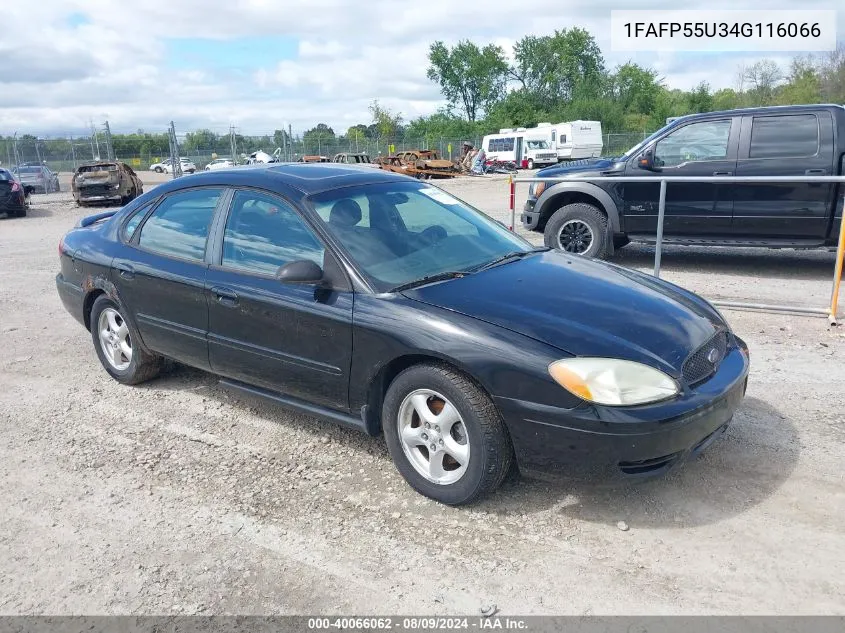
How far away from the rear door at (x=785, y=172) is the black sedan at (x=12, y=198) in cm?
1804

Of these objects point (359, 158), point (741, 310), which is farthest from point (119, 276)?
point (359, 158)

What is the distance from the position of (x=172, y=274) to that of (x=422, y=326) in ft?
6.51

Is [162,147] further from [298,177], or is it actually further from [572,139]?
[298,177]

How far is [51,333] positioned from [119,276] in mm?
2445

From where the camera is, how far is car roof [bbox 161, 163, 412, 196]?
13.4ft

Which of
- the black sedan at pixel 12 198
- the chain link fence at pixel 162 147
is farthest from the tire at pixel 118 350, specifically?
the chain link fence at pixel 162 147

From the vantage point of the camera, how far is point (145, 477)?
12.4 ft

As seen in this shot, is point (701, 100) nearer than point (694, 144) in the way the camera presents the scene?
No

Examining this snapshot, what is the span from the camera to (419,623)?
258cm

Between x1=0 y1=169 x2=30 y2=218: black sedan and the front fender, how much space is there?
15.6 metres

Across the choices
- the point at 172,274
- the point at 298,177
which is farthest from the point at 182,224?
the point at 298,177

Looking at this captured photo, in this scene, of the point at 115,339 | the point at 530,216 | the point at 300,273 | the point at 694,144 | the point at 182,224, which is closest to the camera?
the point at 300,273

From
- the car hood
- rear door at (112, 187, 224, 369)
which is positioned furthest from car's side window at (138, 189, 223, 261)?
the car hood

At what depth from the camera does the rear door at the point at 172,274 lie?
14.1 ft
